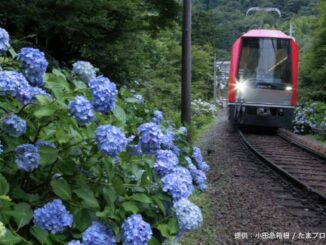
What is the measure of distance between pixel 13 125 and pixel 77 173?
1.09ft

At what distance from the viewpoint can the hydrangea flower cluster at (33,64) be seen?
215cm

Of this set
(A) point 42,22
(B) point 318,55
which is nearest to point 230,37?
(B) point 318,55

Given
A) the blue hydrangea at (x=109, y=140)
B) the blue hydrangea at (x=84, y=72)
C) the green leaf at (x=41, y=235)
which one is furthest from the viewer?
the blue hydrangea at (x=84, y=72)

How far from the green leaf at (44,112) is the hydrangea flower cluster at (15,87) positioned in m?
0.09

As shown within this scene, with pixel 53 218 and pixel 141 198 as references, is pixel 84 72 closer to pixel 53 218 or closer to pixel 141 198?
pixel 141 198

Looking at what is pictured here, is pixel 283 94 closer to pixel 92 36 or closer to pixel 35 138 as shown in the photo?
pixel 92 36

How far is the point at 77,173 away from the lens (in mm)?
2092

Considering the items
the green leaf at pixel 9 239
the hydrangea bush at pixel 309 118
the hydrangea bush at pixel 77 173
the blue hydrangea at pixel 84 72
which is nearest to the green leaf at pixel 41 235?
the hydrangea bush at pixel 77 173

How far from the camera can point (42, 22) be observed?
6.10 meters

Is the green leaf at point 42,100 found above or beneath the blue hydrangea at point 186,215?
above

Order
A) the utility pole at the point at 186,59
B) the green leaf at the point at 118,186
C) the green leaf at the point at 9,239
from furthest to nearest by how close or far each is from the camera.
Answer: the utility pole at the point at 186,59 → the green leaf at the point at 118,186 → the green leaf at the point at 9,239

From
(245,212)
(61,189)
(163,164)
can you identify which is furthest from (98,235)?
(245,212)

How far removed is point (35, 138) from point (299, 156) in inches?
404

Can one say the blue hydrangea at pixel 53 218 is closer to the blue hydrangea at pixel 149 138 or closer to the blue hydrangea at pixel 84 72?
the blue hydrangea at pixel 149 138
